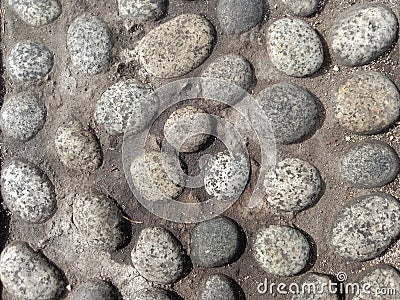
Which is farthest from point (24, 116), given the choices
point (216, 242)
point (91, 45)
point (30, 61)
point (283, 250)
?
point (283, 250)

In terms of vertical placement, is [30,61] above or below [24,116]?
above

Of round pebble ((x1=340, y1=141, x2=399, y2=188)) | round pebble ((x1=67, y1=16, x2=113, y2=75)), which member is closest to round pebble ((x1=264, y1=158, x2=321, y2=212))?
round pebble ((x1=340, y1=141, x2=399, y2=188))

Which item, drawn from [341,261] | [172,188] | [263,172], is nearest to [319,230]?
[341,261]

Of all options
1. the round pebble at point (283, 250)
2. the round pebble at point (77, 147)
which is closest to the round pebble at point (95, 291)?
the round pebble at point (77, 147)

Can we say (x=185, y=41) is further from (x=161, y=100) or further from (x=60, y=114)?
(x=60, y=114)

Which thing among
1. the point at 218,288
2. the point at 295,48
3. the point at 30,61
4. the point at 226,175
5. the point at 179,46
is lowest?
the point at 218,288

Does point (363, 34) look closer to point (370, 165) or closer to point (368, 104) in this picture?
point (368, 104)

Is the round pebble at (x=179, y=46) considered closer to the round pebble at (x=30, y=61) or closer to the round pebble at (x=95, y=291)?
the round pebble at (x=30, y=61)
